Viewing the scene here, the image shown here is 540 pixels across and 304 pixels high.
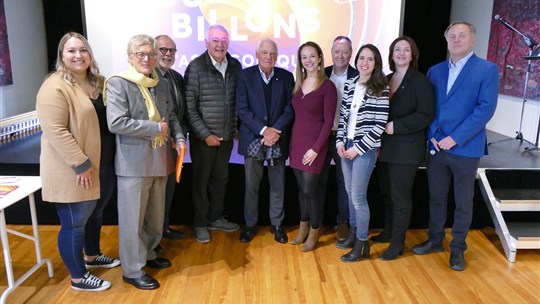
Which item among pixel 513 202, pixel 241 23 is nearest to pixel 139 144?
pixel 241 23

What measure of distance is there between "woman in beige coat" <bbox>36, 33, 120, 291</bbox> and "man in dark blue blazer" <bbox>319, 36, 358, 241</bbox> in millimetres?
1543

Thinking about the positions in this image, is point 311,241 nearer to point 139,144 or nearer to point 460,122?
point 460,122

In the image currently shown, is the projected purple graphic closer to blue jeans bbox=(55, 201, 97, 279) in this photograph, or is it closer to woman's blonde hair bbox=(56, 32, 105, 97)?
woman's blonde hair bbox=(56, 32, 105, 97)

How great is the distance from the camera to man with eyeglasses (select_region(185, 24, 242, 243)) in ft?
9.54

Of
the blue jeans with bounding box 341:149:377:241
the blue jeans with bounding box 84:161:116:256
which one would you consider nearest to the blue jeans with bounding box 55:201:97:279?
the blue jeans with bounding box 84:161:116:256

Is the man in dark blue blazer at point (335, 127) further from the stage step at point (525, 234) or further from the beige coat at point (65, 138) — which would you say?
the beige coat at point (65, 138)

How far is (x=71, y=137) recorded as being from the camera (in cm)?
213

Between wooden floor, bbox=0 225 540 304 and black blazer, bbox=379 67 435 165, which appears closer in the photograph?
wooden floor, bbox=0 225 540 304

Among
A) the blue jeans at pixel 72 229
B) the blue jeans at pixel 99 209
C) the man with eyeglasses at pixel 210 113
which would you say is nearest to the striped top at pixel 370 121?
the man with eyeglasses at pixel 210 113

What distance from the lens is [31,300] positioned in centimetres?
239

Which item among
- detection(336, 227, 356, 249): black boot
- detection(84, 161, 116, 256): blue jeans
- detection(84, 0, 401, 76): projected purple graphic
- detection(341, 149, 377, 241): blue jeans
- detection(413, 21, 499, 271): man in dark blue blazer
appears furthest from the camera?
detection(84, 0, 401, 76): projected purple graphic

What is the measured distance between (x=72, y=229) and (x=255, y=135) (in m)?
1.30

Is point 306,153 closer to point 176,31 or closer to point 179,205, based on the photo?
point 179,205

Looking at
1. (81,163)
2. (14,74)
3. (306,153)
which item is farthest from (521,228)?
(14,74)
